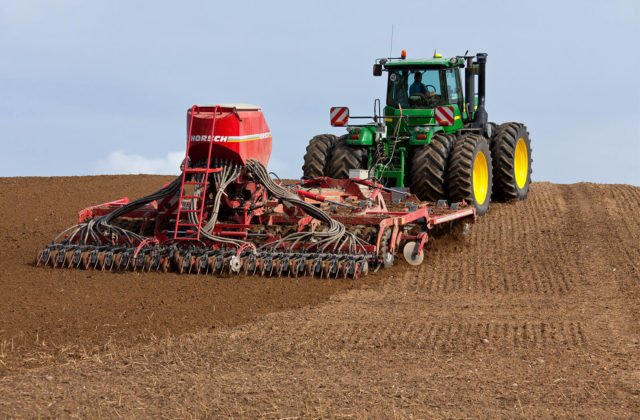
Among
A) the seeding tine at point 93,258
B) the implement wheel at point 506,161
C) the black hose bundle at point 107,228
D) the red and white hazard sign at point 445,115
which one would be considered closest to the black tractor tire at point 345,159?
the red and white hazard sign at point 445,115

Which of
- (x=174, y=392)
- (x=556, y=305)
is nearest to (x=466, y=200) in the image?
(x=556, y=305)

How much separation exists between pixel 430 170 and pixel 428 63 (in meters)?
1.95

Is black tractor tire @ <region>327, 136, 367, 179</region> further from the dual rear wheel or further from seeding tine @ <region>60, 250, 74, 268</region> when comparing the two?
seeding tine @ <region>60, 250, 74, 268</region>

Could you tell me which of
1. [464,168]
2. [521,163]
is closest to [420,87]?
[464,168]

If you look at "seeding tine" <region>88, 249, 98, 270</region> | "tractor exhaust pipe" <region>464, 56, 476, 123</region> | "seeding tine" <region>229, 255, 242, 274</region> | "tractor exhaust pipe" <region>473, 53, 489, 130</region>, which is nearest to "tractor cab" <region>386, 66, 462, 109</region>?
"tractor exhaust pipe" <region>464, 56, 476, 123</region>

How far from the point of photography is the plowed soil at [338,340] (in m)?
6.05

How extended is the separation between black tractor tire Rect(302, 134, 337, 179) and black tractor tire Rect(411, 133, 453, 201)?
1654mm

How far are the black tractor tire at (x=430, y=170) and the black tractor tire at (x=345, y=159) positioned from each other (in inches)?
35.5

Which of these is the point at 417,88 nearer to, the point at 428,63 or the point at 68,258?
the point at 428,63

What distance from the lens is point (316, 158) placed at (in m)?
15.0

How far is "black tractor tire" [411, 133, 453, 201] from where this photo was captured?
1373 cm

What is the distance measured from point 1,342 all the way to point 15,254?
15.3 feet

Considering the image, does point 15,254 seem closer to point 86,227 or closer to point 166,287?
point 86,227

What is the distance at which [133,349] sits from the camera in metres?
→ 7.30
